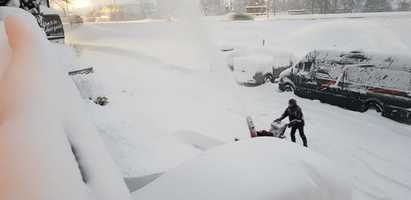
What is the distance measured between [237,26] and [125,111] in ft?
59.5

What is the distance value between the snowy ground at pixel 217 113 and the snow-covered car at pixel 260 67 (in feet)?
1.75

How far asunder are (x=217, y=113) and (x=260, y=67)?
4.26 metres

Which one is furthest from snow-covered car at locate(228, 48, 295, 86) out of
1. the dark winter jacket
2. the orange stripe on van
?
the dark winter jacket

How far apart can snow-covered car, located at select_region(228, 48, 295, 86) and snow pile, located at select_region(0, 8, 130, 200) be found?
1320 cm

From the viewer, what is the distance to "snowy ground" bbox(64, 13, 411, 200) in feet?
24.0

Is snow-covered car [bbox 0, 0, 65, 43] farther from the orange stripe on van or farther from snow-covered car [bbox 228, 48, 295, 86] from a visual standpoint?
the orange stripe on van

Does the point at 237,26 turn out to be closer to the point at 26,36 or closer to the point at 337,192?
the point at 337,192

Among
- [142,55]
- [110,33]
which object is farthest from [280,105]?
[110,33]

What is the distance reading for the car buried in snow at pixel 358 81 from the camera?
10258 millimetres

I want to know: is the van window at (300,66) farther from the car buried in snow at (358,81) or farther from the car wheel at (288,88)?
the car wheel at (288,88)

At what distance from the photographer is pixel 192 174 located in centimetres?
365

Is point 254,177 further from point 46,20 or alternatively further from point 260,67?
point 260,67

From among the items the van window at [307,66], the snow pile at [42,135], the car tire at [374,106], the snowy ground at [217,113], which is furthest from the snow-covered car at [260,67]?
the snow pile at [42,135]

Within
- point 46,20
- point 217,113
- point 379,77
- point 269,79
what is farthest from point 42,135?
point 269,79
